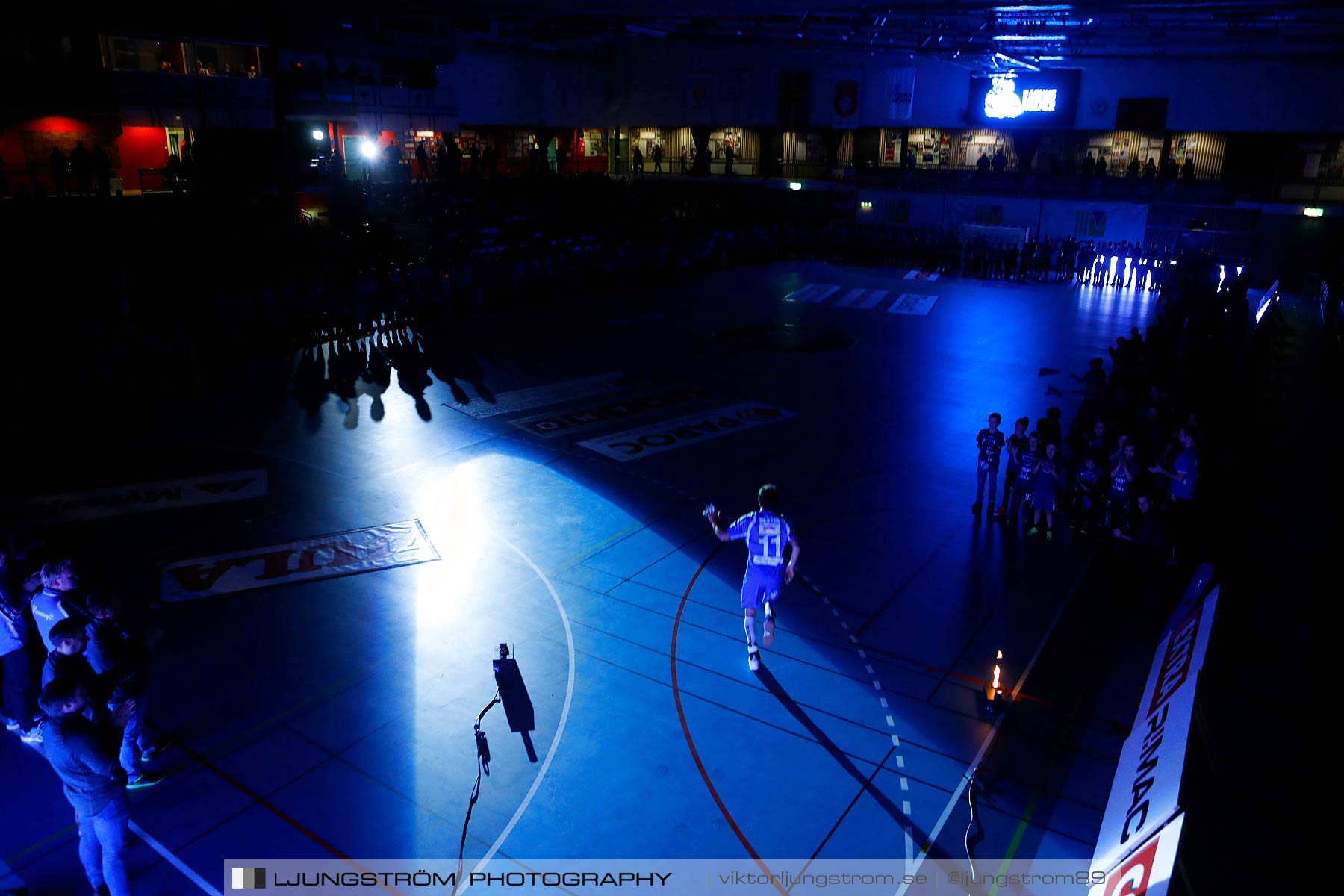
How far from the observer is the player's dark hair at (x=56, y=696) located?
5363mm

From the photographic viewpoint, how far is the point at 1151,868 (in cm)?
490

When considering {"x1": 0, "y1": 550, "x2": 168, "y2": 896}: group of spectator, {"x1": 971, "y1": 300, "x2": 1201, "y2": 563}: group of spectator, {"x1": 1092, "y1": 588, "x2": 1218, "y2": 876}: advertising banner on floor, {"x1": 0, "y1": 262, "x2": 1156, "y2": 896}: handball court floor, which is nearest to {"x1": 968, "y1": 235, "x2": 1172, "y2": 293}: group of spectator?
{"x1": 0, "y1": 262, "x2": 1156, "y2": 896}: handball court floor

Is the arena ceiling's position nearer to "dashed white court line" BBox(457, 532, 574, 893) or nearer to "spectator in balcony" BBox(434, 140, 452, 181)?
"spectator in balcony" BBox(434, 140, 452, 181)

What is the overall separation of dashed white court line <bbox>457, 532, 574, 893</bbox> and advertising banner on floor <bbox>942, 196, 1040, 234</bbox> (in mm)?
36319

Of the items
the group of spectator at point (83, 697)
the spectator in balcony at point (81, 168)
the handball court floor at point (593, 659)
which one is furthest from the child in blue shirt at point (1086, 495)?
the spectator in balcony at point (81, 168)

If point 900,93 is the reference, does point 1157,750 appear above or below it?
below

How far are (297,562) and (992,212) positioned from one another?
38808mm

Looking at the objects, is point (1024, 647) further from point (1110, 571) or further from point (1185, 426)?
point (1185, 426)

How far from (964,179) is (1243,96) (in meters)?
13.0

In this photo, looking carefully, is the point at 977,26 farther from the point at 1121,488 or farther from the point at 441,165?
the point at 1121,488

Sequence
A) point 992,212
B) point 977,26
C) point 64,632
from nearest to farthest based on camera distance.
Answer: point 64,632 < point 977,26 < point 992,212

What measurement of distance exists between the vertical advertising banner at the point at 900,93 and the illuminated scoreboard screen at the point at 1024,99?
3183mm

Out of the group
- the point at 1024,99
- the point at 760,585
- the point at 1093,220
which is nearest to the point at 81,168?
the point at 760,585

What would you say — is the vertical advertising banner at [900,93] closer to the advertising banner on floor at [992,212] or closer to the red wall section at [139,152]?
the advertising banner on floor at [992,212]
